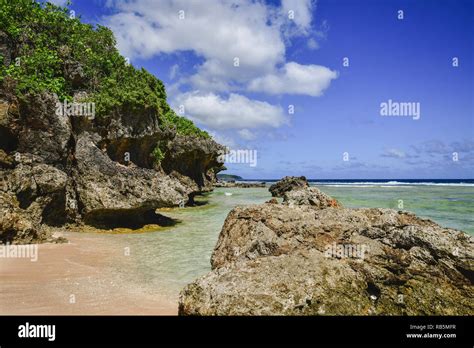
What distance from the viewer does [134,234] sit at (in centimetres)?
1608

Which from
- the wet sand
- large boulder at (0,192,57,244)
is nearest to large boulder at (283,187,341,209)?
the wet sand

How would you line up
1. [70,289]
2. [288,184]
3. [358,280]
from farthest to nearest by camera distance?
[288,184], [70,289], [358,280]

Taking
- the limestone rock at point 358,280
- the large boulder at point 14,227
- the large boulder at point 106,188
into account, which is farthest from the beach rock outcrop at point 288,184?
the limestone rock at point 358,280

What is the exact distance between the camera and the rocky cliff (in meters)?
13.5

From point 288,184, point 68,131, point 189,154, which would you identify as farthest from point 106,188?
point 288,184

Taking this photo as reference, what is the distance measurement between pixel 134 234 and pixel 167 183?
350 cm

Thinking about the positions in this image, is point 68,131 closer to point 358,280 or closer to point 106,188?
point 106,188

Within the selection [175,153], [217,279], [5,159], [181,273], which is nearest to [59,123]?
[5,159]

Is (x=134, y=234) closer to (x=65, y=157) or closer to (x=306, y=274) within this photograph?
(x=65, y=157)

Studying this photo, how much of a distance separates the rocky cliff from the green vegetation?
0.05m

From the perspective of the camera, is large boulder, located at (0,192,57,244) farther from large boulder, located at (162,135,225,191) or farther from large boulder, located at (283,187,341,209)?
large boulder, located at (162,135,225,191)

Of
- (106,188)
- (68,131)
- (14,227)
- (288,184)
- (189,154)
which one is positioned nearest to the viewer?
(14,227)

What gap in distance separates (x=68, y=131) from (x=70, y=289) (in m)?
9.91

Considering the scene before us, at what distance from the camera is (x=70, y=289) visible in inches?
301
